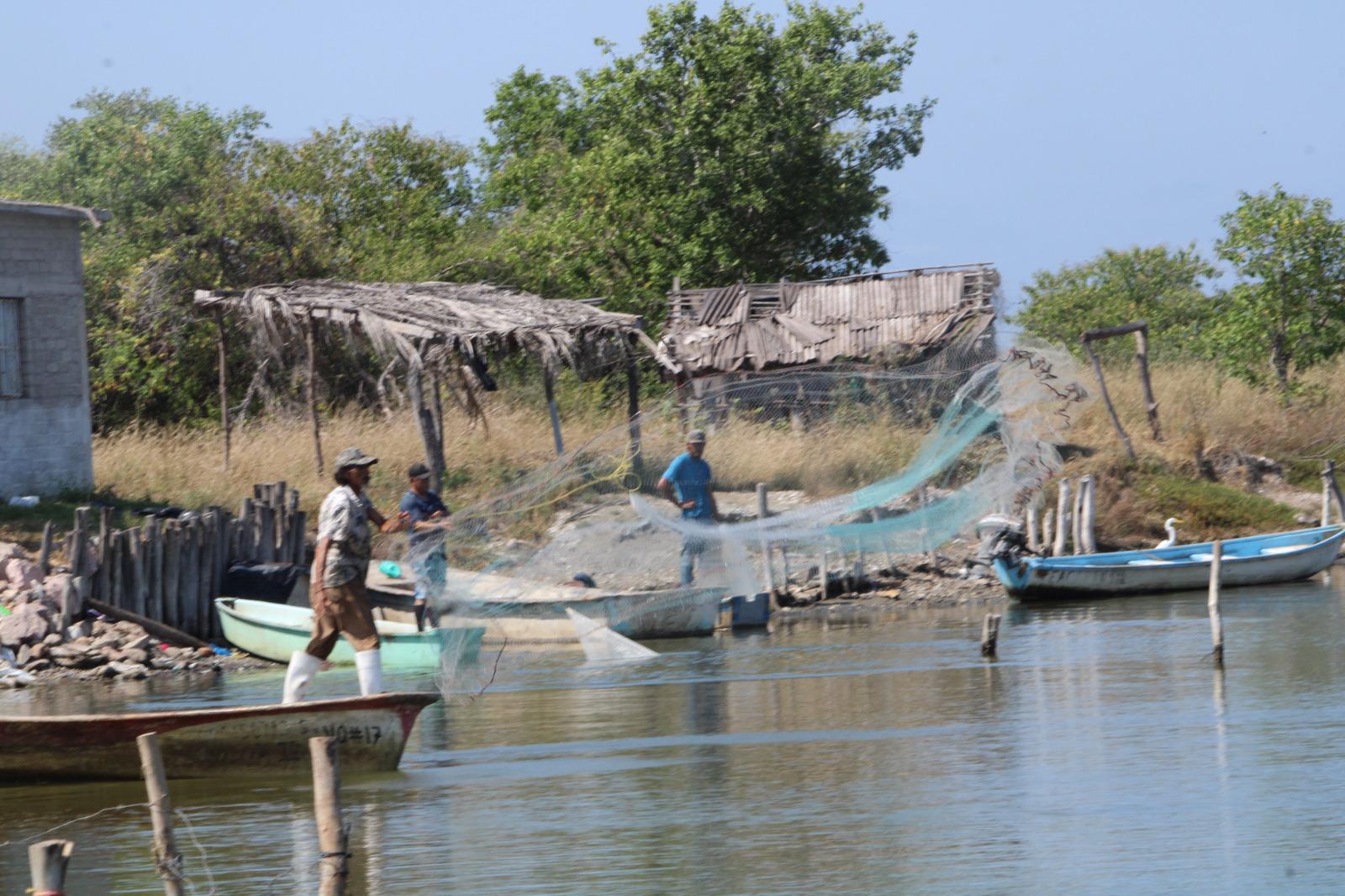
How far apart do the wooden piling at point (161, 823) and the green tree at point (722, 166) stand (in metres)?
24.5

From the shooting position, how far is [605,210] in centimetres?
3225

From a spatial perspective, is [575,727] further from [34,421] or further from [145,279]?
[145,279]

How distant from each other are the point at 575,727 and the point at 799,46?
22.3 metres

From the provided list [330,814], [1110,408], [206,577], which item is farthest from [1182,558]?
[330,814]

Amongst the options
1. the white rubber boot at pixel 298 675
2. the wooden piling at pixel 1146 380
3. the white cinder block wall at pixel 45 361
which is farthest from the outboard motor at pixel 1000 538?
the white rubber boot at pixel 298 675

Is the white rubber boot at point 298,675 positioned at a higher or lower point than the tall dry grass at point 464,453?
lower

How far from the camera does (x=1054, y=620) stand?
768 inches

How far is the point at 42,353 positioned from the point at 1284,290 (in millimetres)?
19343

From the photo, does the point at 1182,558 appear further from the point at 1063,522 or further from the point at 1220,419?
the point at 1220,419

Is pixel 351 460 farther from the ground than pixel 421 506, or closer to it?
farther from the ground

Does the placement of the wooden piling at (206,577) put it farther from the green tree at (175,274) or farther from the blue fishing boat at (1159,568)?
the green tree at (175,274)

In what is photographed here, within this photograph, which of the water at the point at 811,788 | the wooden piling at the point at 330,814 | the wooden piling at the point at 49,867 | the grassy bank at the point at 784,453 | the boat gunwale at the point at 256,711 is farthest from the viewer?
the grassy bank at the point at 784,453

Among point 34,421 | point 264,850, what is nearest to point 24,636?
point 34,421

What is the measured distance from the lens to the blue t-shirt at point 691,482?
1509cm
